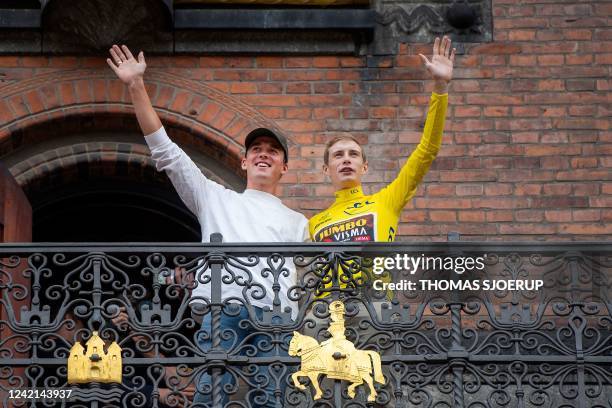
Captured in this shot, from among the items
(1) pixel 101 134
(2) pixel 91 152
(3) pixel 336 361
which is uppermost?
(1) pixel 101 134

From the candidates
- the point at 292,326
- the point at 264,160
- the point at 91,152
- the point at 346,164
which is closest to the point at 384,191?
the point at 346,164

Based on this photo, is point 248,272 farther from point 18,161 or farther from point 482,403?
point 18,161

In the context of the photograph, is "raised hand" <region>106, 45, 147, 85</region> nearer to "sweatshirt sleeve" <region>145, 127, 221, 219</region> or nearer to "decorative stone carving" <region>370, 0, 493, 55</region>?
"sweatshirt sleeve" <region>145, 127, 221, 219</region>

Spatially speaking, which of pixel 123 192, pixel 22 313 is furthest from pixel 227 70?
pixel 22 313

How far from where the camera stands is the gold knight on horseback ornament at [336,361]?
10.4m

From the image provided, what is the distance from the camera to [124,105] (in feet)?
41.7

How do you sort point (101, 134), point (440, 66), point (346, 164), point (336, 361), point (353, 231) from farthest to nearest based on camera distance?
point (101, 134) → point (346, 164) → point (353, 231) → point (440, 66) → point (336, 361)

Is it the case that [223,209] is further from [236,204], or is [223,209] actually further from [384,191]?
[384,191]

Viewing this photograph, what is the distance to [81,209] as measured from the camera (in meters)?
13.2

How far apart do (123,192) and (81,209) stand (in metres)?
0.34

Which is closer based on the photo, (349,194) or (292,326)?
(292,326)

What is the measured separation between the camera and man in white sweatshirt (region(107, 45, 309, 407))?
10523 mm

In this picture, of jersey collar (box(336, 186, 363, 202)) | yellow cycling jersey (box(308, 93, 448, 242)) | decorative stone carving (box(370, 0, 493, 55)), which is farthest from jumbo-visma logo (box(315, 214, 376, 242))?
decorative stone carving (box(370, 0, 493, 55))

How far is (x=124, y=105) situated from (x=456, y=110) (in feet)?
7.32
